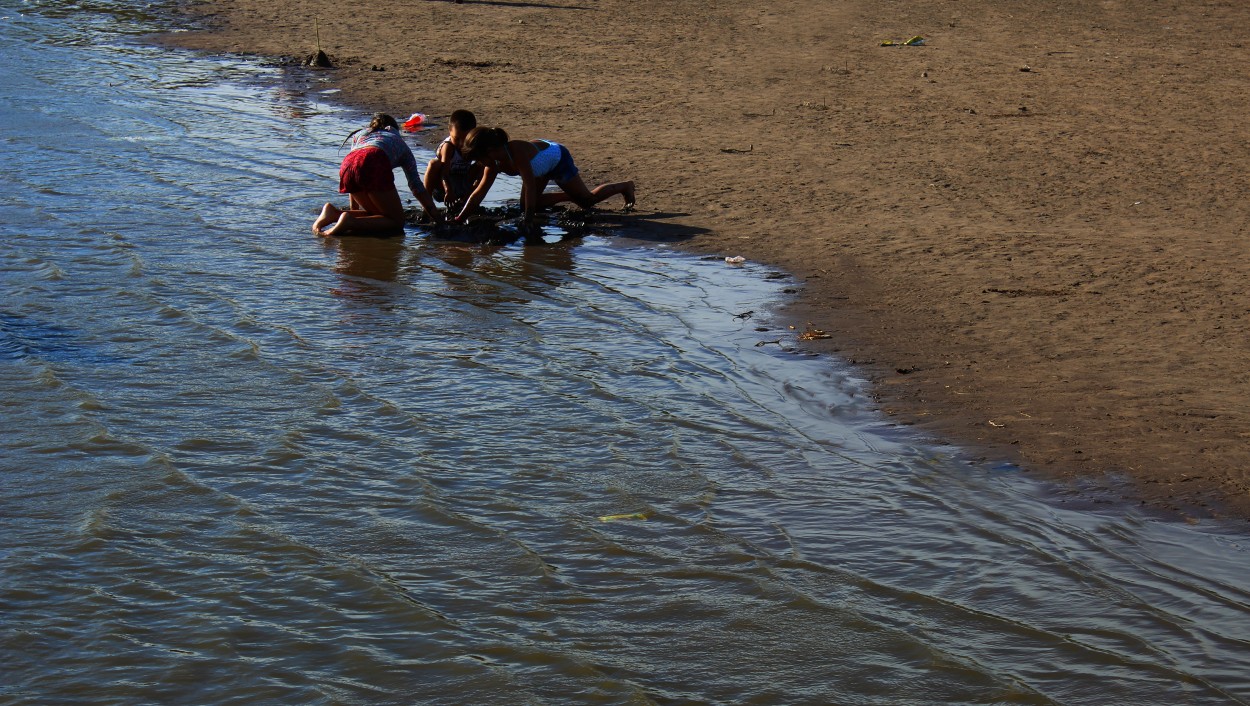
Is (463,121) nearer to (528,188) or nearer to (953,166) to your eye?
(528,188)

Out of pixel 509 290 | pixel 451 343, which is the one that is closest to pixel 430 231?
pixel 509 290

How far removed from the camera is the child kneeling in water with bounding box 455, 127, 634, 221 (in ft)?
33.1

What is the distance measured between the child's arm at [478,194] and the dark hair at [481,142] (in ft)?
0.96

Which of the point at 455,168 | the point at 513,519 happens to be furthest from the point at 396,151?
the point at 513,519

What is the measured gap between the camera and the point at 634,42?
18391 millimetres

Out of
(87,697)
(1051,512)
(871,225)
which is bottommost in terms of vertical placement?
(87,697)

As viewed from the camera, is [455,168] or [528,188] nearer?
[528,188]

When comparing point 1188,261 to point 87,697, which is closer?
point 87,697

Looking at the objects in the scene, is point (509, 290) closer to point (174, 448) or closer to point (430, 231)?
point (430, 231)

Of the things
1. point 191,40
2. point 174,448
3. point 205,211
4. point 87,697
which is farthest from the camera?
point 191,40

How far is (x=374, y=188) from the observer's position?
10258 millimetres

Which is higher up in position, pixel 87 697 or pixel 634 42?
pixel 634 42

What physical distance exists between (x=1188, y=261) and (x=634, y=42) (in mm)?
10955

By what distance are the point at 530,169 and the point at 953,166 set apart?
12.4 feet
